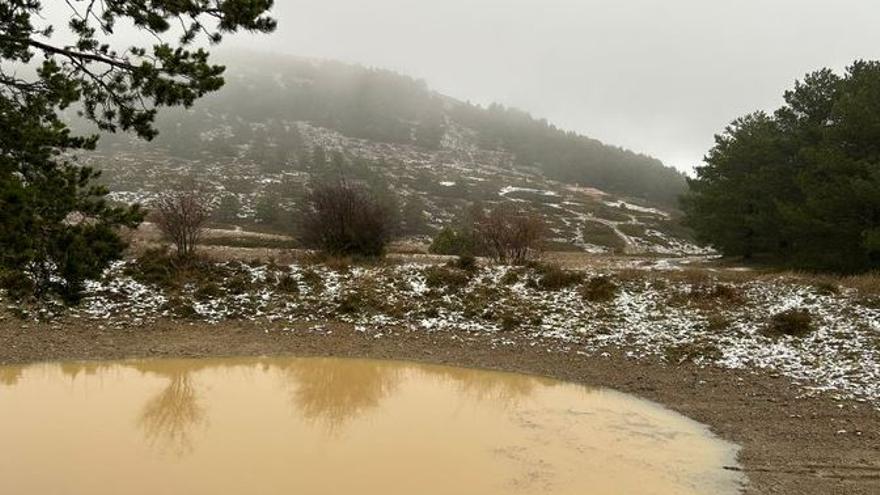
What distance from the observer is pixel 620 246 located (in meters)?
78.8

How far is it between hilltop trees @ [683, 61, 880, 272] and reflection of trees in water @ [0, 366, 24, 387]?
85.2ft

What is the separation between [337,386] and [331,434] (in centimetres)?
349

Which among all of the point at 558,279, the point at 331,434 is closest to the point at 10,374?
the point at 331,434

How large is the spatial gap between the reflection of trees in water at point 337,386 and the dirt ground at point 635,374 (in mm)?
1013

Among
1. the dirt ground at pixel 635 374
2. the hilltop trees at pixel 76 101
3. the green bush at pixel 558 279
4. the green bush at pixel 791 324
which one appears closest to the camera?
the hilltop trees at pixel 76 101

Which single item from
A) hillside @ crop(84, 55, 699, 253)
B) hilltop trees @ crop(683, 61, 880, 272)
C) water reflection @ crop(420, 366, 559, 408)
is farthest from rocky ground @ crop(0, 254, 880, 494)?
hillside @ crop(84, 55, 699, 253)

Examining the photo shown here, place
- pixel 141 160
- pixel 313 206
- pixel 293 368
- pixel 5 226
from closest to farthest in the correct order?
pixel 5 226
pixel 293 368
pixel 313 206
pixel 141 160

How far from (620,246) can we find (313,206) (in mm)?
55004

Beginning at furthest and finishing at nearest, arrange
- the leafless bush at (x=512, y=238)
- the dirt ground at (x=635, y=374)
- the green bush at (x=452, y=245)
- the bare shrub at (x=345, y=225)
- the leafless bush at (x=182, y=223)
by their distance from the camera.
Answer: the green bush at (x=452, y=245), the leafless bush at (x=512, y=238), the bare shrub at (x=345, y=225), the leafless bush at (x=182, y=223), the dirt ground at (x=635, y=374)

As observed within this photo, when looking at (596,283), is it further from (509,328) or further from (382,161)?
(382,161)

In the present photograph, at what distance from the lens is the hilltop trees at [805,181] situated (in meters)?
25.5

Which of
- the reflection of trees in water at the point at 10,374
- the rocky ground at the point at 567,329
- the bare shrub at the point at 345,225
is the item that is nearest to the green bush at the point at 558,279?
the rocky ground at the point at 567,329

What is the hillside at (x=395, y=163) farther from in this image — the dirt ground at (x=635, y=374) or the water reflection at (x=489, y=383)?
the water reflection at (x=489, y=383)

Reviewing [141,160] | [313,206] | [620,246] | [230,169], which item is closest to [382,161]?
[230,169]
